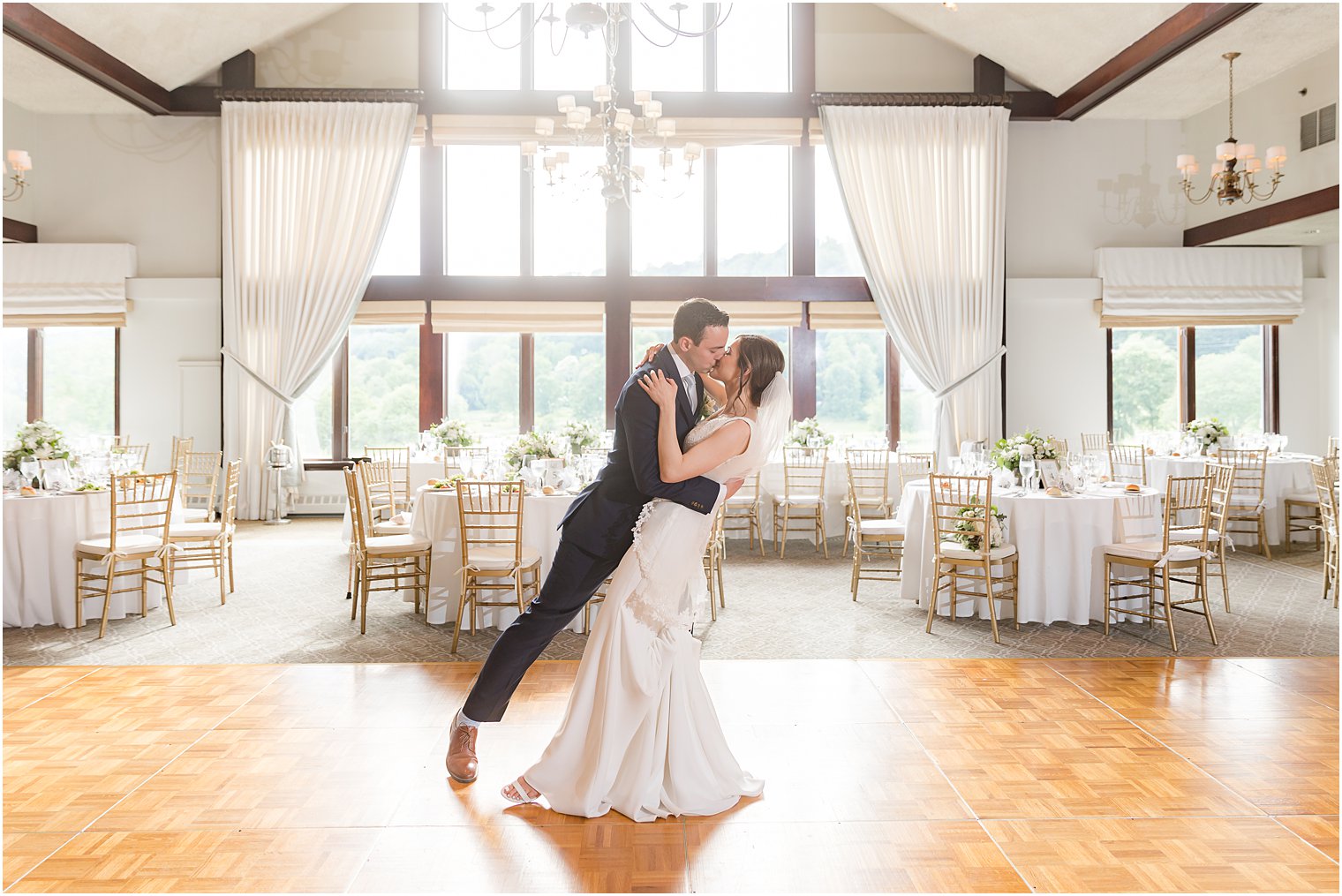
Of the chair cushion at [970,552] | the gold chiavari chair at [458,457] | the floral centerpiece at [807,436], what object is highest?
the floral centerpiece at [807,436]

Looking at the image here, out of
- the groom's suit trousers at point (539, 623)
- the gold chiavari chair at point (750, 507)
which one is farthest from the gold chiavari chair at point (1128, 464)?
the groom's suit trousers at point (539, 623)

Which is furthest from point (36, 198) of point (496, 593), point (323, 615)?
point (496, 593)

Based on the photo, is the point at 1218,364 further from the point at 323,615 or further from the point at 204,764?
the point at 204,764

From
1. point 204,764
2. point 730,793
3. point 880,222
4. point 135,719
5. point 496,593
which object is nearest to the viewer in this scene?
point 730,793

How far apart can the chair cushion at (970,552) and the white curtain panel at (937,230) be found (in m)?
4.89

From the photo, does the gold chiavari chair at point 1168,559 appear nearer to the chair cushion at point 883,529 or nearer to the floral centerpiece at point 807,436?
the chair cushion at point 883,529

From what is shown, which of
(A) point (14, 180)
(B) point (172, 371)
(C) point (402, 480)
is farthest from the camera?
(B) point (172, 371)

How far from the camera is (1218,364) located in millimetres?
10930

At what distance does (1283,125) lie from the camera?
9094mm

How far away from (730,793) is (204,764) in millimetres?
2000

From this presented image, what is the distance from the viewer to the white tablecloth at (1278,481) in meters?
8.38

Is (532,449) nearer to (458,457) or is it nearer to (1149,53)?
(458,457)

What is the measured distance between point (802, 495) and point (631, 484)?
591cm

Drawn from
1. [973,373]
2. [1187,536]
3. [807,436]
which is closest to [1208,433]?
[973,373]
